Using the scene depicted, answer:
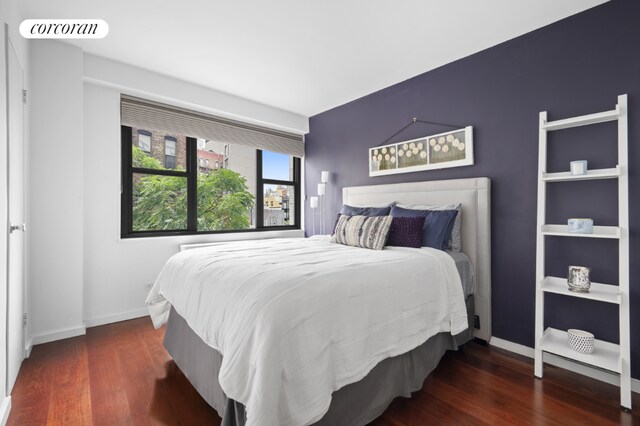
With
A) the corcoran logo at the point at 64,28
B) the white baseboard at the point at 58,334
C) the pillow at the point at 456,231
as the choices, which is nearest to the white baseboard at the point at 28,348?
the white baseboard at the point at 58,334

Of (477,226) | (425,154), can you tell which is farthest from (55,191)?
(477,226)

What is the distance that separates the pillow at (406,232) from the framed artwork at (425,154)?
29.4 inches

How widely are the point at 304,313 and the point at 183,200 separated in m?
2.86

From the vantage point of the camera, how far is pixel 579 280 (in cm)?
188

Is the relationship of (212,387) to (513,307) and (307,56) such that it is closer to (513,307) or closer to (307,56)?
(513,307)

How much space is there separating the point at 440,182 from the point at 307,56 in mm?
1695

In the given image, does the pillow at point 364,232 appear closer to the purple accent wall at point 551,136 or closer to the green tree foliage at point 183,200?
the purple accent wall at point 551,136

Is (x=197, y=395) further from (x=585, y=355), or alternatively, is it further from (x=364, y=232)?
(x=585, y=355)

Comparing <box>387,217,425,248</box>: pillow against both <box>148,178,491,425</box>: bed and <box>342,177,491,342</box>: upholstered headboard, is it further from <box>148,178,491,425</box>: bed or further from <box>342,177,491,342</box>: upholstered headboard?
<box>342,177,491,342</box>: upholstered headboard

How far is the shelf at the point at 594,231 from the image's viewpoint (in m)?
1.76

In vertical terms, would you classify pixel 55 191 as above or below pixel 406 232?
above

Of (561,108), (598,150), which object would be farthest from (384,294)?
(561,108)

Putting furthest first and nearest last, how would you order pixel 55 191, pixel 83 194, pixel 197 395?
1. pixel 83 194
2. pixel 55 191
3. pixel 197 395

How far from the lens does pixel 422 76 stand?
3.08m
